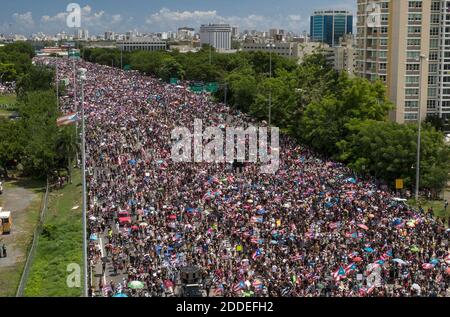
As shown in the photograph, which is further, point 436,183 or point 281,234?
point 436,183

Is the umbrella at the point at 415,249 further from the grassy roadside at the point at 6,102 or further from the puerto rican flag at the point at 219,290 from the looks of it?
the grassy roadside at the point at 6,102

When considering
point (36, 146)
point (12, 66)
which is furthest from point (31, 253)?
point (12, 66)

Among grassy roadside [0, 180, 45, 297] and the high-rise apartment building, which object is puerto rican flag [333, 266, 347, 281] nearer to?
grassy roadside [0, 180, 45, 297]

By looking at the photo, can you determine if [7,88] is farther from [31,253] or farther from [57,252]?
[57,252]

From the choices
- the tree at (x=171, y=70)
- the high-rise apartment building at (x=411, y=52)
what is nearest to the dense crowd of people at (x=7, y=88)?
the tree at (x=171, y=70)

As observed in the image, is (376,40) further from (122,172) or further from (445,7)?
(122,172)
